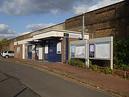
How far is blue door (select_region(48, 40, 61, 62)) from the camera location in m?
40.5

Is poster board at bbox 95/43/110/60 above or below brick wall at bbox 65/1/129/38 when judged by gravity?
below

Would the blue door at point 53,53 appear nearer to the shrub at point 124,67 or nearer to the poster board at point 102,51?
the poster board at point 102,51

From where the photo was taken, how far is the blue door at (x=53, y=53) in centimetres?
4054

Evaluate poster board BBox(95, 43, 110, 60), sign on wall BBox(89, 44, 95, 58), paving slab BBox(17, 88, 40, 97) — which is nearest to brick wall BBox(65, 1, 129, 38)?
sign on wall BBox(89, 44, 95, 58)

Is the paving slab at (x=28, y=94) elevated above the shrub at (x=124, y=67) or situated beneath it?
situated beneath

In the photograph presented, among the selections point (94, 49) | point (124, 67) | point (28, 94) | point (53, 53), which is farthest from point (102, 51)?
point (53, 53)

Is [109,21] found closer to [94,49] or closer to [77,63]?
[77,63]

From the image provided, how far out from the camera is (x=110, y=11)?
40.0 meters

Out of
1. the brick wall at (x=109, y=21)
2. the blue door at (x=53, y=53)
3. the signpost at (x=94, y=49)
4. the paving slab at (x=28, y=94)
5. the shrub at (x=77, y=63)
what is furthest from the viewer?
the blue door at (x=53, y=53)

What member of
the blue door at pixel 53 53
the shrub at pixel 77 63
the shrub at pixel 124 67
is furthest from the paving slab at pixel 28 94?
the blue door at pixel 53 53

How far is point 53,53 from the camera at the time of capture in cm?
4191

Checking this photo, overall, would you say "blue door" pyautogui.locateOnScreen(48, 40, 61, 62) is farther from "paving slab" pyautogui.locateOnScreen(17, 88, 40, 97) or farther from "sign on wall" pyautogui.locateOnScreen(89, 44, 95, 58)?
"paving slab" pyautogui.locateOnScreen(17, 88, 40, 97)

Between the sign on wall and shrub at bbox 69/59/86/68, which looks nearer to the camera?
the sign on wall

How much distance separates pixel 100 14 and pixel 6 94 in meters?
30.8
